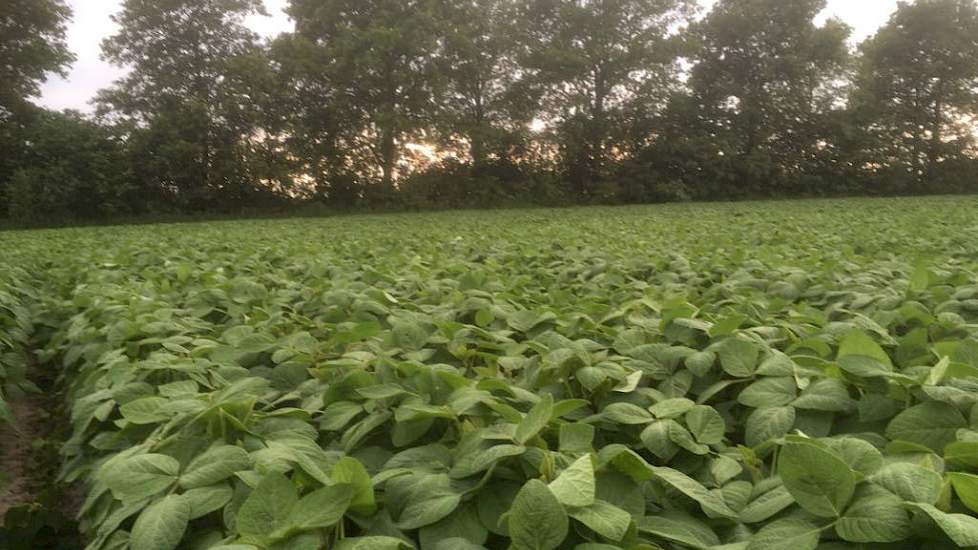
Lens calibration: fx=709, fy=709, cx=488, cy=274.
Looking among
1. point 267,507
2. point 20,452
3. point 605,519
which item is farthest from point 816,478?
point 20,452

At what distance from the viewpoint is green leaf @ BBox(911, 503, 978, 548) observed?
0.86m

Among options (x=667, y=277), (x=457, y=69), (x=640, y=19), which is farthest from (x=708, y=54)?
(x=667, y=277)

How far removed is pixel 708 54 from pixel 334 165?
18.5 m

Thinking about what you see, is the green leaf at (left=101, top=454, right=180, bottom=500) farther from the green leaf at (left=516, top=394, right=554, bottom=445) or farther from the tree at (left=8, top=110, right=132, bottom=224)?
the tree at (left=8, top=110, right=132, bottom=224)

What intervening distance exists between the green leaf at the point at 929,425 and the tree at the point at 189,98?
27744 mm

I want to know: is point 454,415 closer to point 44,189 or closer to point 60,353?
point 60,353

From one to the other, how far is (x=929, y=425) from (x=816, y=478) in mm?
464

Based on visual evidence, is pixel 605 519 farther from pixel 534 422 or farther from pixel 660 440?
pixel 660 440

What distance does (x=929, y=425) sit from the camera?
133 cm

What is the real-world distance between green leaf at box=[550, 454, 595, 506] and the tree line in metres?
26.3

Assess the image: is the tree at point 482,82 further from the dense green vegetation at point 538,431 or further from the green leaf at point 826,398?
the green leaf at point 826,398

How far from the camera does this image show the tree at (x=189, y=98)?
26594mm

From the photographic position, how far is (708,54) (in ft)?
111

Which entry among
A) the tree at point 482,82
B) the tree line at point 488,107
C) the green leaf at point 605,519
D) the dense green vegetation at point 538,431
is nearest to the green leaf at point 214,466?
the dense green vegetation at point 538,431
